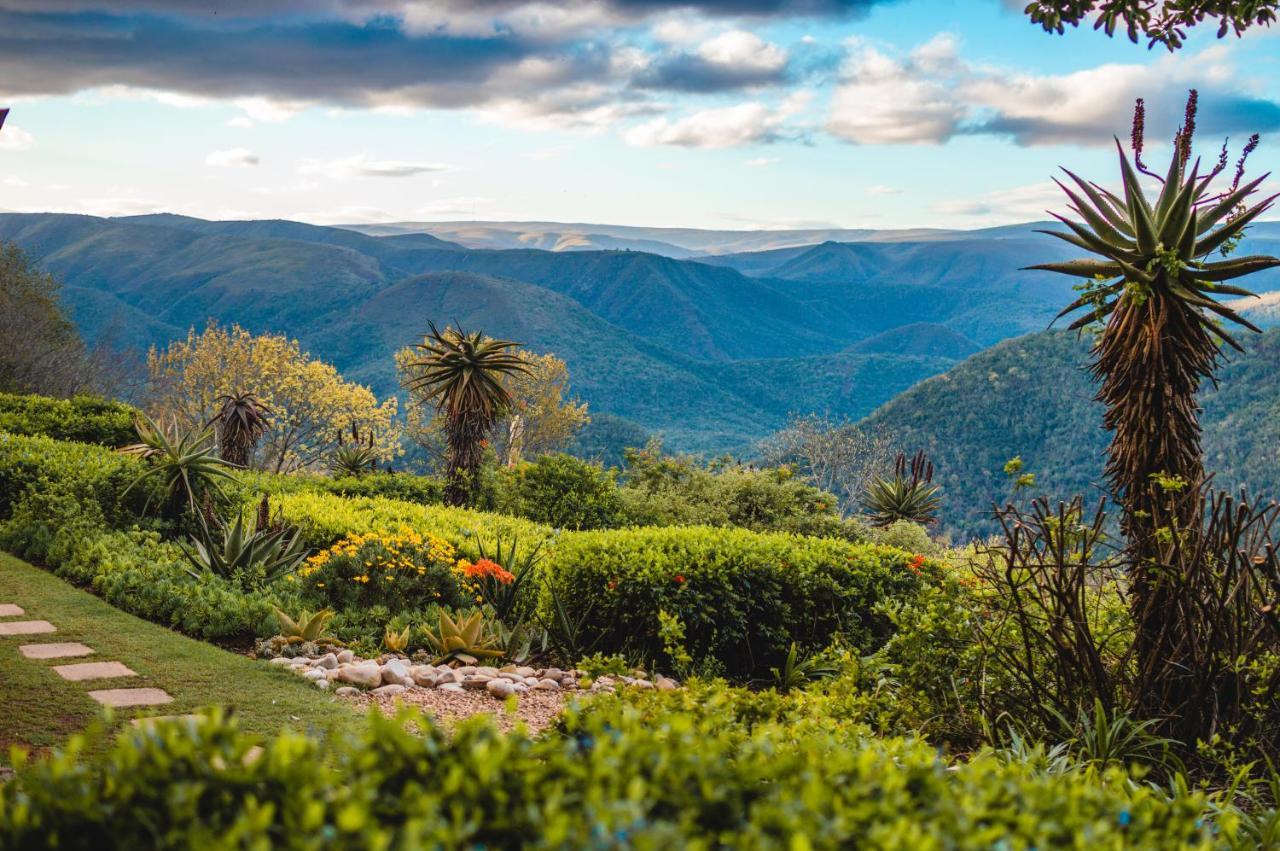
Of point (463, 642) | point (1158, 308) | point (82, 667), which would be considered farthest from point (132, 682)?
point (1158, 308)

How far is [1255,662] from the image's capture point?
168 inches

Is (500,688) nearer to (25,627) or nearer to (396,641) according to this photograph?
(396,641)

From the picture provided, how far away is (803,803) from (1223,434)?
53.1 metres

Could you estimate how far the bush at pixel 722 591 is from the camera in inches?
256

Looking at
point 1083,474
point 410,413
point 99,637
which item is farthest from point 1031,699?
point 1083,474

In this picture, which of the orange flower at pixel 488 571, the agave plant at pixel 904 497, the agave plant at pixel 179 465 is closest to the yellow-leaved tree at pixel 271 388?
the agave plant at pixel 904 497

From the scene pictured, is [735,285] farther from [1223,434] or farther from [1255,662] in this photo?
[1255,662]

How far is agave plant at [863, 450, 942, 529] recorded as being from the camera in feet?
50.7

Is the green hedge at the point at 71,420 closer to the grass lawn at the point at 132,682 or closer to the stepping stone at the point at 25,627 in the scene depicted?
the grass lawn at the point at 132,682

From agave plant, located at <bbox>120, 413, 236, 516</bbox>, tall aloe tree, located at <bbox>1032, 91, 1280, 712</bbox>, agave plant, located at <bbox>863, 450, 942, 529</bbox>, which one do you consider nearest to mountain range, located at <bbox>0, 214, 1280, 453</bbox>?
agave plant, located at <bbox>863, 450, 942, 529</bbox>

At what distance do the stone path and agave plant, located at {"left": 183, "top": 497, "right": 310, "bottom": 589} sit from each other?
1.24 metres

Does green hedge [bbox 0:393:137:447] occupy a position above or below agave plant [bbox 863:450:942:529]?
above

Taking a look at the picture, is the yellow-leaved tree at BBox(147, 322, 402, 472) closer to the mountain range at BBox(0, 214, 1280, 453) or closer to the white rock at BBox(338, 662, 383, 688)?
the white rock at BBox(338, 662, 383, 688)

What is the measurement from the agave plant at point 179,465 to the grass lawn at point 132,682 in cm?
183
